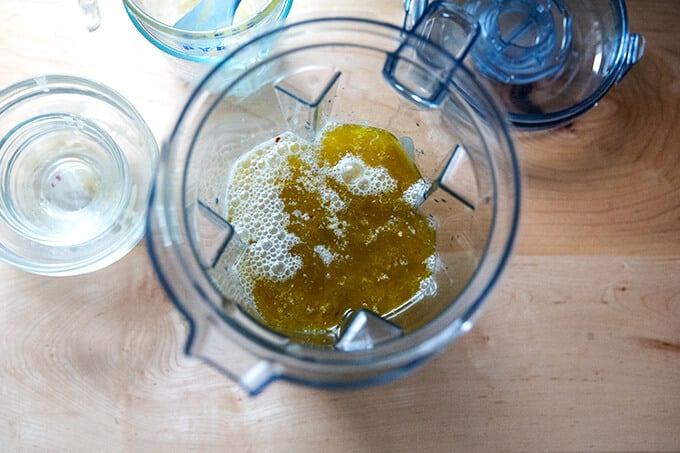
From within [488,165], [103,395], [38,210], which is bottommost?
[103,395]

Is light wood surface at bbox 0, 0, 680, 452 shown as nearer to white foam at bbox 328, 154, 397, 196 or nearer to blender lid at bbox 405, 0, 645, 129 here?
blender lid at bbox 405, 0, 645, 129

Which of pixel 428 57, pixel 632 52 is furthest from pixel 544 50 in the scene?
pixel 428 57

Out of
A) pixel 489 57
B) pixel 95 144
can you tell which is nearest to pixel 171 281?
pixel 95 144

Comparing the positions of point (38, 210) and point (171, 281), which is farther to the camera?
point (38, 210)

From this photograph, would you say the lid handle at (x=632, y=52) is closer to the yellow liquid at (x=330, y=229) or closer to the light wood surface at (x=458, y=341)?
the light wood surface at (x=458, y=341)

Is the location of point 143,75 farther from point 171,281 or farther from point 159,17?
point 171,281

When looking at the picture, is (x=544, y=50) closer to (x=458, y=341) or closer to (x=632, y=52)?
(x=632, y=52)

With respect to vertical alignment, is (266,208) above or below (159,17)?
below
